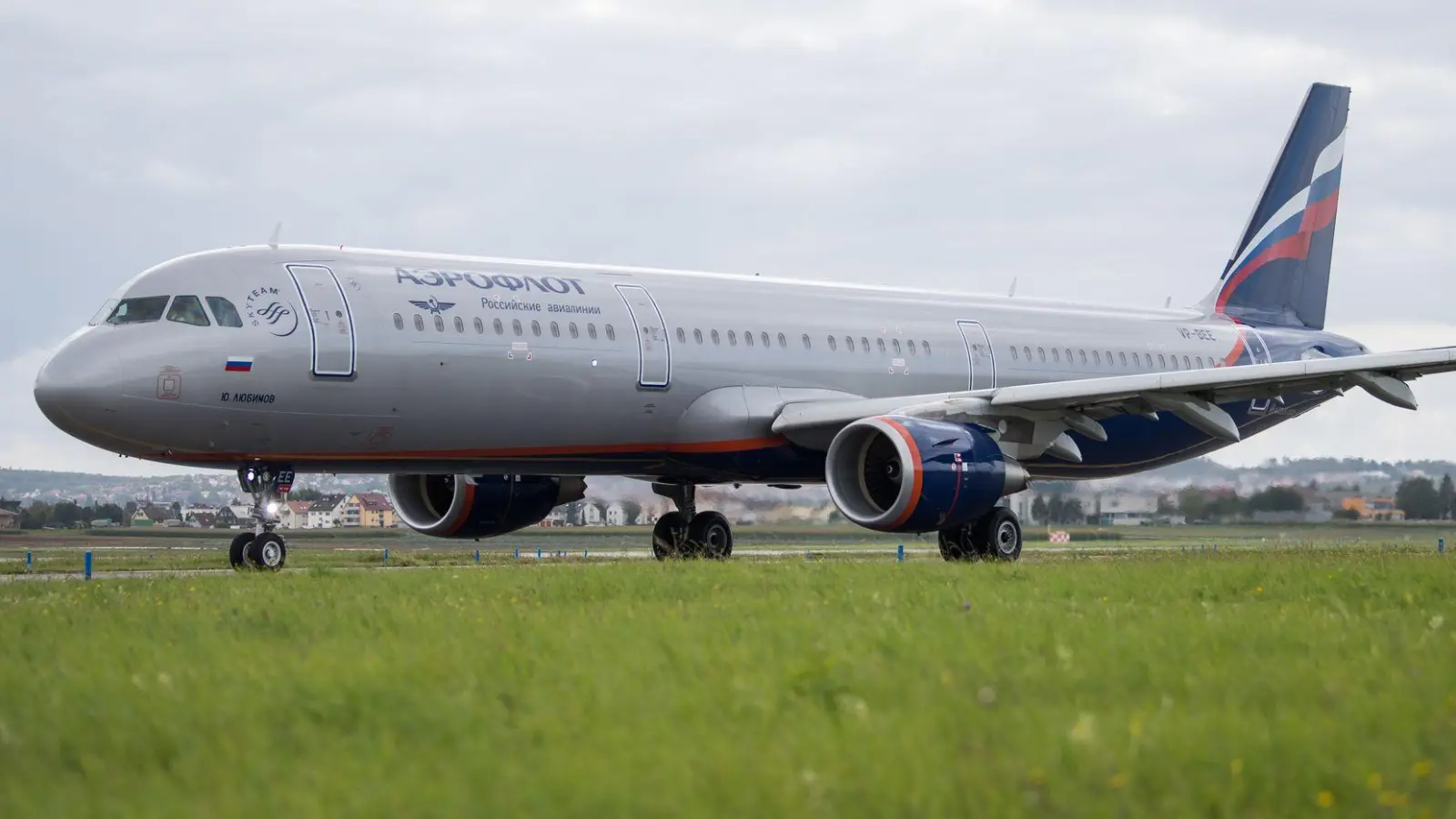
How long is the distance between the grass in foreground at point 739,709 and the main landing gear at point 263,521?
6.79 metres

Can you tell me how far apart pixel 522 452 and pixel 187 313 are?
4.37 meters

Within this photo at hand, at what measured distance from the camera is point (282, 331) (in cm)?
→ 1816

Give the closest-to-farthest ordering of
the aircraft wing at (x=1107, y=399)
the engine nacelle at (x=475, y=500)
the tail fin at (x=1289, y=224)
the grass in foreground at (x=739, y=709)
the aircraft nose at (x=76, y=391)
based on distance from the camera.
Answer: the grass in foreground at (x=739, y=709) < the aircraft nose at (x=76, y=391) < the aircraft wing at (x=1107, y=399) < the engine nacelle at (x=475, y=500) < the tail fin at (x=1289, y=224)

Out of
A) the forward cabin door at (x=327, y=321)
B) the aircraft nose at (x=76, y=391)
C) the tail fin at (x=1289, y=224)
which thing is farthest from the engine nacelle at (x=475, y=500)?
the tail fin at (x=1289, y=224)

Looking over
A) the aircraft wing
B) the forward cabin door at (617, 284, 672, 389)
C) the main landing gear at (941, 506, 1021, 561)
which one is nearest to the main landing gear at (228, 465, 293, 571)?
the forward cabin door at (617, 284, 672, 389)

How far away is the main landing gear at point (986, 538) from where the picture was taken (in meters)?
21.2

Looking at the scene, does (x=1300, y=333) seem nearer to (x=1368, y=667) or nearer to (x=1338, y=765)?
(x=1368, y=667)

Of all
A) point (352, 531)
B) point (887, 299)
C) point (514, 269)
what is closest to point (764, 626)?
point (514, 269)

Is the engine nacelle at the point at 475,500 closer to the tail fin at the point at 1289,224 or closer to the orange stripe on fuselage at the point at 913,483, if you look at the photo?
the orange stripe on fuselage at the point at 913,483

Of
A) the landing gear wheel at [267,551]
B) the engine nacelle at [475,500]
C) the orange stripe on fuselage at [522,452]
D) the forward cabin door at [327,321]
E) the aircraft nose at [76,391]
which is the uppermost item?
the forward cabin door at [327,321]

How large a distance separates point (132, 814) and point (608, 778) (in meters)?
1.49

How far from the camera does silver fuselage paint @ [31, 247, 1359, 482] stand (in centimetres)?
1778

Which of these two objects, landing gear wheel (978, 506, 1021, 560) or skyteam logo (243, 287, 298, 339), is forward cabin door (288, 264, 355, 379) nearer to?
skyteam logo (243, 287, 298, 339)

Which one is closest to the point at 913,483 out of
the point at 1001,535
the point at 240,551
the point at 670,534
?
the point at 1001,535
